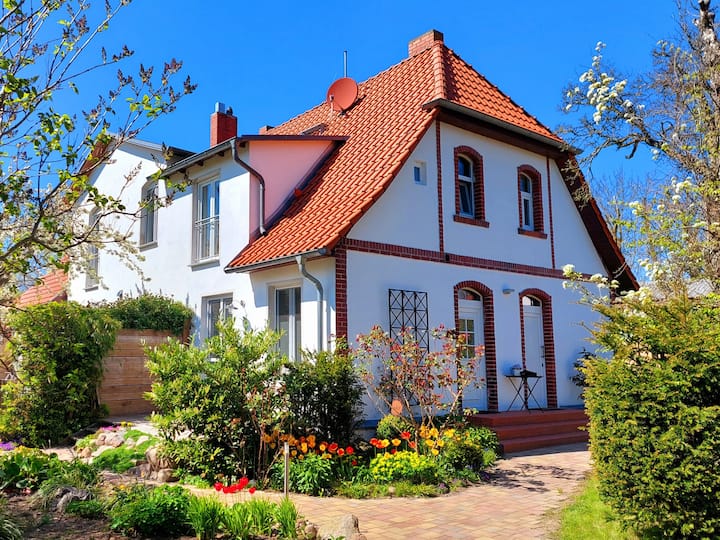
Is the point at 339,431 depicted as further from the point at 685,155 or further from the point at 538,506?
the point at 685,155

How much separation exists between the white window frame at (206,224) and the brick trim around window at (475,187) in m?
5.19

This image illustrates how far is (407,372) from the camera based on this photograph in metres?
10.4

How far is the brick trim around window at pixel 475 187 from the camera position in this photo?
44.0 ft

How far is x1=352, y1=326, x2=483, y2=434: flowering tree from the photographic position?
10250 mm

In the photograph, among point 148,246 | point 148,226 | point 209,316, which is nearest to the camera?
point 209,316

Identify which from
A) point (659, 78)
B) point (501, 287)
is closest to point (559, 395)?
point (501, 287)

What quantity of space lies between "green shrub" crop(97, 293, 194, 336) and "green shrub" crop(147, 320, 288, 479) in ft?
17.3

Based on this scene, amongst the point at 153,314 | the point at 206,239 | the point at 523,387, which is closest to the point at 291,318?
the point at 206,239

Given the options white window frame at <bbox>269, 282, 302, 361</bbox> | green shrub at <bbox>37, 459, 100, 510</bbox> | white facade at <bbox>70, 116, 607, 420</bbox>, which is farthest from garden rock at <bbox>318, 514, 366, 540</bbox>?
white window frame at <bbox>269, 282, 302, 361</bbox>

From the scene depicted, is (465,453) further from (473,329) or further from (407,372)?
(473,329)

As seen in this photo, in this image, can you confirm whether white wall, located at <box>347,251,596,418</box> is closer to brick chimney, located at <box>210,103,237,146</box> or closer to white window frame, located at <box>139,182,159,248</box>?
brick chimney, located at <box>210,103,237,146</box>

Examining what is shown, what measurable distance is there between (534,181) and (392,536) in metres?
10.8

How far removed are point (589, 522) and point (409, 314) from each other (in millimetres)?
5609

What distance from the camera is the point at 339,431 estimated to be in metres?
9.83
